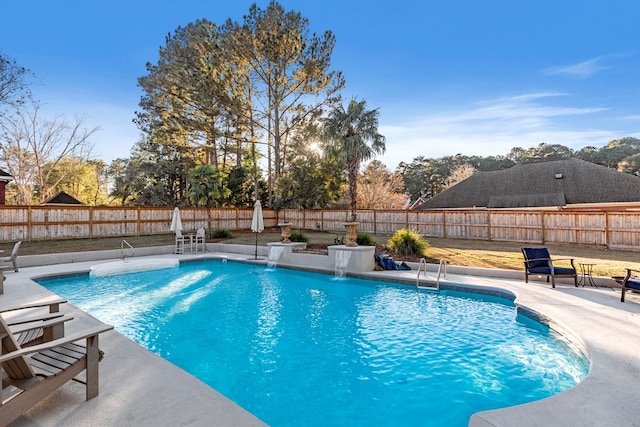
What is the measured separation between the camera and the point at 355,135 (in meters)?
14.5

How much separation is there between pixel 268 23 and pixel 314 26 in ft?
10.4

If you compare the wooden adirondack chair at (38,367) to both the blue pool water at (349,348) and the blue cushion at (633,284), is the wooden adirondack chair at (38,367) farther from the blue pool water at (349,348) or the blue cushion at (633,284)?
the blue cushion at (633,284)

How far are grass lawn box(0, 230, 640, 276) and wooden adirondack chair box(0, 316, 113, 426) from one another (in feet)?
29.7

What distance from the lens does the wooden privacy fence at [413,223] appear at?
483 inches

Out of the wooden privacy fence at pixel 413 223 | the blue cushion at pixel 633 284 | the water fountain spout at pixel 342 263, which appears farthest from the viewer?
the wooden privacy fence at pixel 413 223

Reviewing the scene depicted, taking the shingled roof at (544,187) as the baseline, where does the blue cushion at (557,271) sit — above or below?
below

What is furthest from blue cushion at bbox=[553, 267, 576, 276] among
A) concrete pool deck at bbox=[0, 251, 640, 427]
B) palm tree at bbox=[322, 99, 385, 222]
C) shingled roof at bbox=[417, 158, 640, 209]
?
shingled roof at bbox=[417, 158, 640, 209]

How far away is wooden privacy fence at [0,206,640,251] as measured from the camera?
12266 millimetres

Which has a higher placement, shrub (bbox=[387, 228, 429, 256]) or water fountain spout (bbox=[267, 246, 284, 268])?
shrub (bbox=[387, 228, 429, 256])

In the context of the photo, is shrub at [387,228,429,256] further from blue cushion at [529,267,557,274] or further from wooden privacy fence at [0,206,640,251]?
wooden privacy fence at [0,206,640,251]

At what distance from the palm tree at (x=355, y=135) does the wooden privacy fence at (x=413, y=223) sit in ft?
16.0

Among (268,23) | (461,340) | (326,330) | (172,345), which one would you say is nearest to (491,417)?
(461,340)

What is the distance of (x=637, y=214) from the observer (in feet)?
37.9

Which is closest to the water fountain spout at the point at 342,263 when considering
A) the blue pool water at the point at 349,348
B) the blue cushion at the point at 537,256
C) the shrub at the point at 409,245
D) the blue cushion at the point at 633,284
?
the blue pool water at the point at 349,348
